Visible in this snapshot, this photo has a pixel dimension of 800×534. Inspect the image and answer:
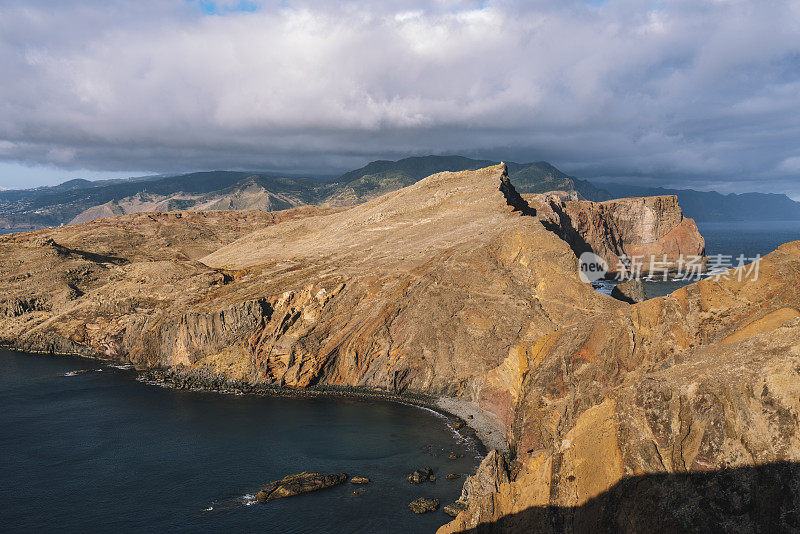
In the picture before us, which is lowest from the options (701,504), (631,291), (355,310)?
(631,291)

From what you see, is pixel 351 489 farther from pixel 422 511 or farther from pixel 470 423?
pixel 470 423

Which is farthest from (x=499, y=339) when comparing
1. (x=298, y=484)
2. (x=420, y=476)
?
(x=298, y=484)

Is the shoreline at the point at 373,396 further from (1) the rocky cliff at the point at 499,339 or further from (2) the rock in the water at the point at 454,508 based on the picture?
(2) the rock in the water at the point at 454,508

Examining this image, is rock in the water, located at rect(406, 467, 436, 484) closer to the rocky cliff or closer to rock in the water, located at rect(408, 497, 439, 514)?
rock in the water, located at rect(408, 497, 439, 514)

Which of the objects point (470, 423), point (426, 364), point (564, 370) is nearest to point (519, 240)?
point (426, 364)

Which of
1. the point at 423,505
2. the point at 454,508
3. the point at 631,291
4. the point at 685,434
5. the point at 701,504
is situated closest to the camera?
the point at 701,504

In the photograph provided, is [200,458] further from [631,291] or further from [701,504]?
[631,291]
